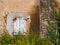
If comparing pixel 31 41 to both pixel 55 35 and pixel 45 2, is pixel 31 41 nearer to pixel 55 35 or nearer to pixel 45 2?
pixel 45 2

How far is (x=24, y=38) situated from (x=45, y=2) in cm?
114

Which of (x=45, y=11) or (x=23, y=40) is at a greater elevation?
(x=45, y=11)

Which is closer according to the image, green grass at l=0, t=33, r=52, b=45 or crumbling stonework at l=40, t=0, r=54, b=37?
green grass at l=0, t=33, r=52, b=45

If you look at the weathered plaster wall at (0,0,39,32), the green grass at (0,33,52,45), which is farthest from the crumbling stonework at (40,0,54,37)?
the green grass at (0,33,52,45)

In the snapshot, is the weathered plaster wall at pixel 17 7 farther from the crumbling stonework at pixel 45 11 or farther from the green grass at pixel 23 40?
the green grass at pixel 23 40

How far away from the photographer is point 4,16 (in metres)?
7.05

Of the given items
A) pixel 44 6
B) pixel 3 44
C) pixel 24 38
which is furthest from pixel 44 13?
pixel 3 44

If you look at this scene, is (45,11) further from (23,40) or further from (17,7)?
(23,40)

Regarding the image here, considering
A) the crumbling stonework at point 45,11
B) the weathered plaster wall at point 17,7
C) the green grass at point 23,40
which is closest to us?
the green grass at point 23,40

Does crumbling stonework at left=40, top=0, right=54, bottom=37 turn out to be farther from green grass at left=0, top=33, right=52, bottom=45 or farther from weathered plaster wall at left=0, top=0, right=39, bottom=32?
green grass at left=0, top=33, right=52, bottom=45

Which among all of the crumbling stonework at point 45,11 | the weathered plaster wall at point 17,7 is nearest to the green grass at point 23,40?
the crumbling stonework at point 45,11

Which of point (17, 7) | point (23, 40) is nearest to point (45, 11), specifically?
point (17, 7)

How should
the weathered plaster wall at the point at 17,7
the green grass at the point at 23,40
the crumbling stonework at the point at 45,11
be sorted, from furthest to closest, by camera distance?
the weathered plaster wall at the point at 17,7 < the crumbling stonework at the point at 45,11 < the green grass at the point at 23,40

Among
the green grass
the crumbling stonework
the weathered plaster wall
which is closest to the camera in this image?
the green grass
